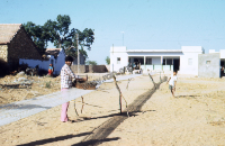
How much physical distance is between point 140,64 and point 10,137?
27743 mm

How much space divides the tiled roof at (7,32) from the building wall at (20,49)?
0.32 m

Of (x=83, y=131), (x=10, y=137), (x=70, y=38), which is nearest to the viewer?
(x=10, y=137)

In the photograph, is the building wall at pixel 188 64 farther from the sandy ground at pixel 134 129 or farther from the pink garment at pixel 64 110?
the pink garment at pixel 64 110

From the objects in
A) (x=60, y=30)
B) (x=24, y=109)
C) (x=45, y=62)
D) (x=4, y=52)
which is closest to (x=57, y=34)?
(x=60, y=30)

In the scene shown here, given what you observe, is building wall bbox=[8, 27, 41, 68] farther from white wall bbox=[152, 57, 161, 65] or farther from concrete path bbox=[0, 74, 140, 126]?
white wall bbox=[152, 57, 161, 65]

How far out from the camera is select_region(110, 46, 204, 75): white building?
98.6 ft

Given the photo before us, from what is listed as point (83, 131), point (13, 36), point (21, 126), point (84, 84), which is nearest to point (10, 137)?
point (21, 126)

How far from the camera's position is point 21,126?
511cm

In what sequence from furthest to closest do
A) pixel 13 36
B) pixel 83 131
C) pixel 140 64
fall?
pixel 140 64 < pixel 13 36 < pixel 83 131

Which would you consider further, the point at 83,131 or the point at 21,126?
the point at 21,126

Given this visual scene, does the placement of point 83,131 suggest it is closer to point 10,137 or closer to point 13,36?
Result: point 10,137

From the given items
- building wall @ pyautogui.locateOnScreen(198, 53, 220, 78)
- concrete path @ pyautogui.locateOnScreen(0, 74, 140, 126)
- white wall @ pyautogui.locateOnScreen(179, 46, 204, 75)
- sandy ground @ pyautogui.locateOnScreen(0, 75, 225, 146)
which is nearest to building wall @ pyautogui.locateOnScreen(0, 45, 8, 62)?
concrete path @ pyautogui.locateOnScreen(0, 74, 140, 126)

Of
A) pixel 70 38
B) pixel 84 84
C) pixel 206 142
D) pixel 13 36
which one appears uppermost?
pixel 70 38

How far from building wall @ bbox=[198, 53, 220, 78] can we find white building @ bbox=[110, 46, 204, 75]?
23.4 ft
